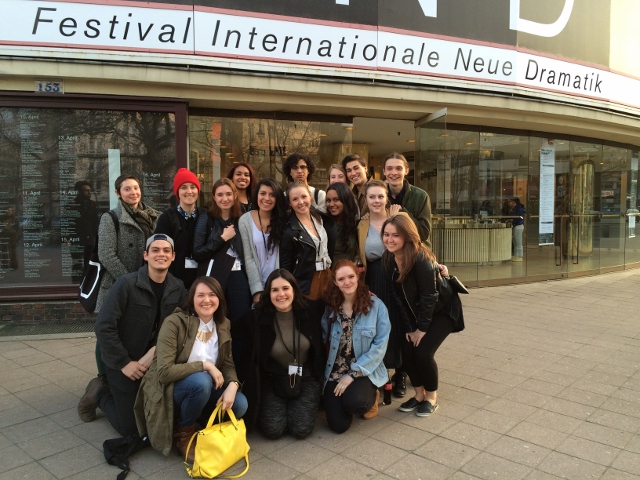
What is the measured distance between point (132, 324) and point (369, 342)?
173 cm

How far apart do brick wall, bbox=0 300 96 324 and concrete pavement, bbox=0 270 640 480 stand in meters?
0.60

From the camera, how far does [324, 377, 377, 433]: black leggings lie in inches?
138

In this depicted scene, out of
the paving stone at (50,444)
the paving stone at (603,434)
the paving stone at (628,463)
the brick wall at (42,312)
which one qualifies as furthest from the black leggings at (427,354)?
the brick wall at (42,312)

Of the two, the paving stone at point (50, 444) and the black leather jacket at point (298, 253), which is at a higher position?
the black leather jacket at point (298, 253)

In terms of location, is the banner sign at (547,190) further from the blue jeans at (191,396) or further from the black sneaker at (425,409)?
the blue jeans at (191,396)

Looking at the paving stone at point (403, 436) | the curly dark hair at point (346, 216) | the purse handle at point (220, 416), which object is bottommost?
the paving stone at point (403, 436)

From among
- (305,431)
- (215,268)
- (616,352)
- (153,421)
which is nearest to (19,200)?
(215,268)

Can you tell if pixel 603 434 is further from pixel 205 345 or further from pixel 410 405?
pixel 205 345

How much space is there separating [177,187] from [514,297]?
20.9 ft

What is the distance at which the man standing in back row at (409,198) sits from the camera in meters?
4.36

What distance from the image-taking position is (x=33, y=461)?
3172 millimetres

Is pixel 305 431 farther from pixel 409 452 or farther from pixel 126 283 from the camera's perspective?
pixel 126 283

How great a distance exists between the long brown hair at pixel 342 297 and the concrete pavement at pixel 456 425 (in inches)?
35.1

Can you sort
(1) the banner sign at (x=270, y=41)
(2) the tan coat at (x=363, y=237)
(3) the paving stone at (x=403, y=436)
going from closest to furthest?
1. (3) the paving stone at (x=403, y=436)
2. (2) the tan coat at (x=363, y=237)
3. (1) the banner sign at (x=270, y=41)
